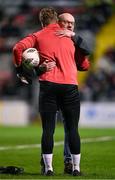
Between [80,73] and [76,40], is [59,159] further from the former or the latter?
[80,73]

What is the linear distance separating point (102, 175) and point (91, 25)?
23375mm

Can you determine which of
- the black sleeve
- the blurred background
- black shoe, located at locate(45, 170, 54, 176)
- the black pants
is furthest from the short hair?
the blurred background

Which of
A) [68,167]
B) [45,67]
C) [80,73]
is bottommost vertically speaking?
[80,73]

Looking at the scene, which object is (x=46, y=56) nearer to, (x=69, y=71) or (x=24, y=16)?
(x=69, y=71)

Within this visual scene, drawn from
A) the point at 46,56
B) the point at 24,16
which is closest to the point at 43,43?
the point at 46,56

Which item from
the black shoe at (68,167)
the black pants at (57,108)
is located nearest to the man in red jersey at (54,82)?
the black pants at (57,108)

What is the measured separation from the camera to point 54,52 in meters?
8.58

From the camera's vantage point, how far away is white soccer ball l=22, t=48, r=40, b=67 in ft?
28.0

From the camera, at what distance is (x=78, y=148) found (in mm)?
8633

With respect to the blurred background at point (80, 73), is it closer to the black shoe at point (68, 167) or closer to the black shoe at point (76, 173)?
the black shoe at point (68, 167)

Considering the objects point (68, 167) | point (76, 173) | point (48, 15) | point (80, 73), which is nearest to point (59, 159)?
point (68, 167)

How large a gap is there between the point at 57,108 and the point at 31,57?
69cm

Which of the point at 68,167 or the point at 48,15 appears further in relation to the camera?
the point at 68,167

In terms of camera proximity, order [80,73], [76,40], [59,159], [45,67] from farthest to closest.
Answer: [80,73]
[59,159]
[76,40]
[45,67]
